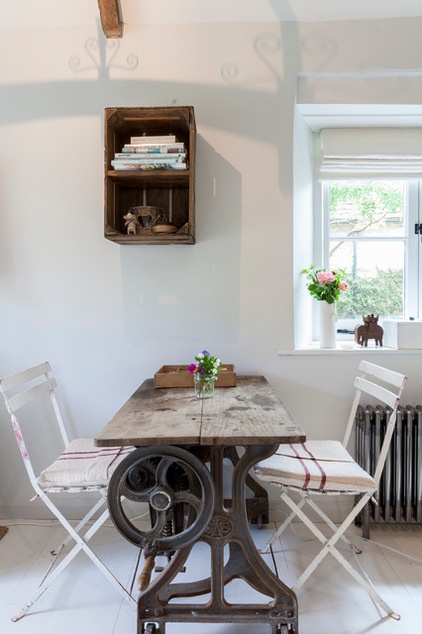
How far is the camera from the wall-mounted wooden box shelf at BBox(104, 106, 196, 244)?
76.2 inches

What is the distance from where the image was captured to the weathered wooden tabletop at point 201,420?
1.25 metres

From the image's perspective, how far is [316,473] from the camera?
1.57 meters

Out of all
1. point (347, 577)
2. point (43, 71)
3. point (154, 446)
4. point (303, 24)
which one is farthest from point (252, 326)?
point (43, 71)

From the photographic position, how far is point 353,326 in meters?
2.51

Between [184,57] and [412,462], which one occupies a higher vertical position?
[184,57]

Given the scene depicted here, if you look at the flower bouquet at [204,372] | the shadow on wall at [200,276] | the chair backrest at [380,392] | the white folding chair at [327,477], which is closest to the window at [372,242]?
the chair backrest at [380,392]

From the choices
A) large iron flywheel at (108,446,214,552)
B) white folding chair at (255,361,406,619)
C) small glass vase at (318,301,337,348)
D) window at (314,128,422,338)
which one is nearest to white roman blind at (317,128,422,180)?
window at (314,128,422,338)

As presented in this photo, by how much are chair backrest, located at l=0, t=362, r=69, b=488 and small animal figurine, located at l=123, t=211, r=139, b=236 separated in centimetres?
78

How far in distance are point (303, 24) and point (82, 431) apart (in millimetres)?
2468

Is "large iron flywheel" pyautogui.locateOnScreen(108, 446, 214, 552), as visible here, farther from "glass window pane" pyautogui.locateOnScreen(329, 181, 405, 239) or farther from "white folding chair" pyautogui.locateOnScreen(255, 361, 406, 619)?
"glass window pane" pyautogui.locateOnScreen(329, 181, 405, 239)

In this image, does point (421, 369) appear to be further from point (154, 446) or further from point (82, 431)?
point (82, 431)

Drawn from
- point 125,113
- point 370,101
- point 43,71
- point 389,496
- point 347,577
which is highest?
point 43,71

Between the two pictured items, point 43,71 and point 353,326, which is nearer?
point 43,71

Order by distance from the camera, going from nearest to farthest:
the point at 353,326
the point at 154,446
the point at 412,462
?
the point at 154,446 < the point at 412,462 < the point at 353,326
